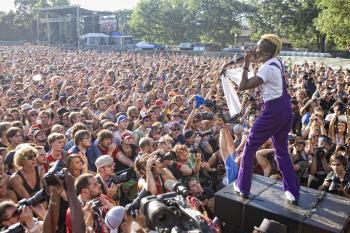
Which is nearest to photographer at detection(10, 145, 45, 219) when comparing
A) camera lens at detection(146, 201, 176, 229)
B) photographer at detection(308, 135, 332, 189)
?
camera lens at detection(146, 201, 176, 229)

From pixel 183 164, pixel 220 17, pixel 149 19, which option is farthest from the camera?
pixel 149 19

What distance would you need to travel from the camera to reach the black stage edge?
3629 mm

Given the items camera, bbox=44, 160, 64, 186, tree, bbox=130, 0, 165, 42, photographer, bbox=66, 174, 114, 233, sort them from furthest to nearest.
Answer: tree, bbox=130, 0, 165, 42 → photographer, bbox=66, 174, 114, 233 → camera, bbox=44, 160, 64, 186

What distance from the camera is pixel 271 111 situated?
4012 mm

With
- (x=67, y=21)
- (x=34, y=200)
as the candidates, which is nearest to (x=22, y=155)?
(x=34, y=200)

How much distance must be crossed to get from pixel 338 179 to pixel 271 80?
82.7 inches

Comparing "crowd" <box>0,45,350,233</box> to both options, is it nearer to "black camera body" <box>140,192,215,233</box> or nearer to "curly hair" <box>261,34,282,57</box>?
"black camera body" <box>140,192,215,233</box>

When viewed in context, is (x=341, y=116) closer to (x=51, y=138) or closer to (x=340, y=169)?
(x=340, y=169)

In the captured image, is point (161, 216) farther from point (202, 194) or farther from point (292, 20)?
point (292, 20)

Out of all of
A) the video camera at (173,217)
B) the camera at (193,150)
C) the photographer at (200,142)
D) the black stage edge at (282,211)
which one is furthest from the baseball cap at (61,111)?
the video camera at (173,217)

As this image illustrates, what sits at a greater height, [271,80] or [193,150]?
[271,80]

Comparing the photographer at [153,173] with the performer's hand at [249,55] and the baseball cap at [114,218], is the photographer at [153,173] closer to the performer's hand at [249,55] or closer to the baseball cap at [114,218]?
the baseball cap at [114,218]

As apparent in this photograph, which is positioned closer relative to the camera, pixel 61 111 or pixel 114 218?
pixel 114 218

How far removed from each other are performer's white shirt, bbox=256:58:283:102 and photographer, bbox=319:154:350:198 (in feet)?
6.12
